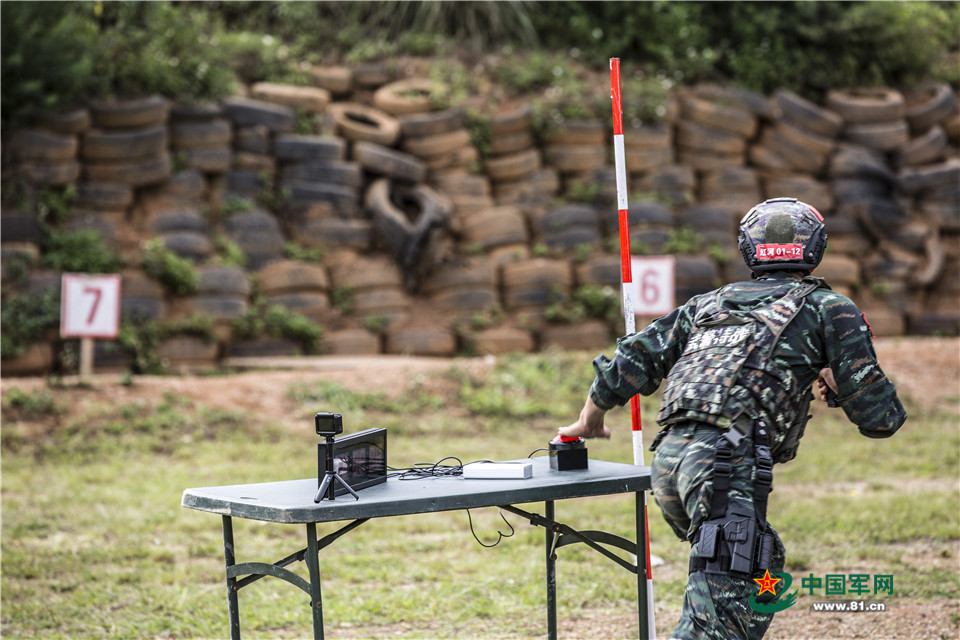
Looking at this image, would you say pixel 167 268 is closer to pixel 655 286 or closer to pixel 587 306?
pixel 587 306

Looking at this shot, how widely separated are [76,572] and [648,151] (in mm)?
11909

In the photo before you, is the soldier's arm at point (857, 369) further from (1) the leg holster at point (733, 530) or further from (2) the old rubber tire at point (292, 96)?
(2) the old rubber tire at point (292, 96)

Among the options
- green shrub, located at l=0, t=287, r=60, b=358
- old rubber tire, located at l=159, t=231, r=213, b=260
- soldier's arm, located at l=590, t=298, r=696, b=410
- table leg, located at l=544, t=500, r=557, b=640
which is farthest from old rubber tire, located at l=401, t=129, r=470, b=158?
soldier's arm, located at l=590, t=298, r=696, b=410

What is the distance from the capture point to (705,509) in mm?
2842

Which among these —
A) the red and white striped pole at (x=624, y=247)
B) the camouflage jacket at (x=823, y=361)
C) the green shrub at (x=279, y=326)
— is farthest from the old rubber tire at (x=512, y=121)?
the camouflage jacket at (x=823, y=361)

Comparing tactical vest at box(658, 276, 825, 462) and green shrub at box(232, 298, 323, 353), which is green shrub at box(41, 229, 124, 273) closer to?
green shrub at box(232, 298, 323, 353)

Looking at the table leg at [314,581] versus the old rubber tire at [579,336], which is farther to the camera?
the old rubber tire at [579,336]

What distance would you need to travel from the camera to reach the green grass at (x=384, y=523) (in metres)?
5.40

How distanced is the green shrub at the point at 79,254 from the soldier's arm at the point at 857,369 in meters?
11.1

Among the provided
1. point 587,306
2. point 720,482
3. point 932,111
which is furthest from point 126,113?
point 932,111

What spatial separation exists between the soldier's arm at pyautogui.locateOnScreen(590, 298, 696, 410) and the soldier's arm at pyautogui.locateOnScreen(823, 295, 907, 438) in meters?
0.45

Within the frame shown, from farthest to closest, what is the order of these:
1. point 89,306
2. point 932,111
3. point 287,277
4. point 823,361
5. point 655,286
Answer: point 932,111 < point 287,277 < point 655,286 < point 89,306 < point 823,361

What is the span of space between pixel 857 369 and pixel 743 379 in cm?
35

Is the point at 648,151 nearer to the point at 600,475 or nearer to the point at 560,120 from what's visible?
the point at 560,120
